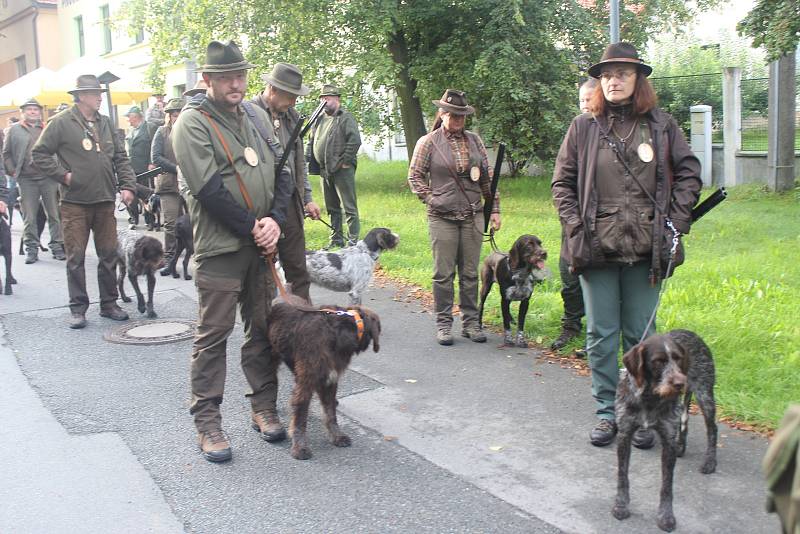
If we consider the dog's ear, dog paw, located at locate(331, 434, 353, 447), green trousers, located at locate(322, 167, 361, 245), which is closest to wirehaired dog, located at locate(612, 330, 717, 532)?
the dog's ear

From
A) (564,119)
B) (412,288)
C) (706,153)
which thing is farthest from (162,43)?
(706,153)

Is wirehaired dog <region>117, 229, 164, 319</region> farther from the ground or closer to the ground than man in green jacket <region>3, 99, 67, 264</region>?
closer to the ground

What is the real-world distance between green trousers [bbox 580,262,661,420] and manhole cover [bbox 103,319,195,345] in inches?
169

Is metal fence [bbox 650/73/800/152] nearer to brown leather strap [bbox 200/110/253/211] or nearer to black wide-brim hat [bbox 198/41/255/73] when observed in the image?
black wide-brim hat [bbox 198/41/255/73]

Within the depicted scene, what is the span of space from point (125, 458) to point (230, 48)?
2709 mm

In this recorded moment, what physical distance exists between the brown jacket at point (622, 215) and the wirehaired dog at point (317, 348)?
4.71 ft

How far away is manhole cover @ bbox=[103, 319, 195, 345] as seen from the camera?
24.0 feet

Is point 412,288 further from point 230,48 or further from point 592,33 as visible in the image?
point 592,33

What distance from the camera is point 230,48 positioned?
15.3 ft

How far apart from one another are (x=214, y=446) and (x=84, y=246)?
4.24m

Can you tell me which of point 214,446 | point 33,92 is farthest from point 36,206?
point 214,446

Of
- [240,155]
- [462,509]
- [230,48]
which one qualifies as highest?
[230,48]

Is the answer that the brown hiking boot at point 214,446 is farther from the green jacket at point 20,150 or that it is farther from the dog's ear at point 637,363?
the green jacket at point 20,150

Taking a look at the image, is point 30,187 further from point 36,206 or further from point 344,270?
point 344,270
